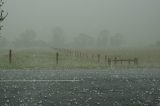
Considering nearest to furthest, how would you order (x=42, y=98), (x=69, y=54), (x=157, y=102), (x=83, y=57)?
1. (x=157, y=102)
2. (x=42, y=98)
3. (x=83, y=57)
4. (x=69, y=54)

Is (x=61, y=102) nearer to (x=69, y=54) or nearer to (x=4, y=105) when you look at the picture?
(x=4, y=105)

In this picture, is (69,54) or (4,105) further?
(69,54)

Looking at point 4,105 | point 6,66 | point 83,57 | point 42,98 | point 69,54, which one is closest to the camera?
point 4,105

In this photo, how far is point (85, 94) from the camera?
2327 centimetres

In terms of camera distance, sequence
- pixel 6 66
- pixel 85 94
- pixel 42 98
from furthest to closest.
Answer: pixel 6 66 → pixel 85 94 → pixel 42 98

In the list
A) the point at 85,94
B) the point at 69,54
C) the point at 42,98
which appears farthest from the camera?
the point at 69,54

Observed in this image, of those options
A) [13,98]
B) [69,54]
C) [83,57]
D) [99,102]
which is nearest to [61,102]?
[99,102]

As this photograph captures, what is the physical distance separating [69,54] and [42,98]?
7129cm

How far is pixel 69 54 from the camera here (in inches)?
3647

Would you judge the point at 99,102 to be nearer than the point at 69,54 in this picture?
Yes

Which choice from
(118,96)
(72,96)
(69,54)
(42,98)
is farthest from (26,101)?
(69,54)

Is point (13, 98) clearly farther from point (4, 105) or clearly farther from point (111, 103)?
point (111, 103)

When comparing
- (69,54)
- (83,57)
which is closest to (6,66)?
(83,57)

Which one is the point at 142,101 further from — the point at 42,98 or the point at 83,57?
the point at 83,57
